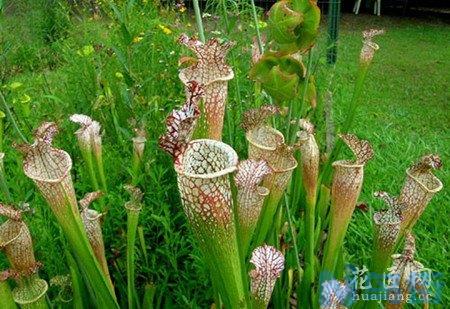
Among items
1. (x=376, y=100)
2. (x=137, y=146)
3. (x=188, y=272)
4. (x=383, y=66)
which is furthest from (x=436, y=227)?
(x=383, y=66)

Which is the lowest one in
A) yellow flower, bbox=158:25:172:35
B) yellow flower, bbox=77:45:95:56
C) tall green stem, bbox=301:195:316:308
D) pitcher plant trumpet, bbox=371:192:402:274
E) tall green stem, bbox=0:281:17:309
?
yellow flower, bbox=158:25:172:35

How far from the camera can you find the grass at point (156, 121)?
1253mm

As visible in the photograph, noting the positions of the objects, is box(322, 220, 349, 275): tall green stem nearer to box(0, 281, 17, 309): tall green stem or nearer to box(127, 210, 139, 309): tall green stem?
box(127, 210, 139, 309): tall green stem

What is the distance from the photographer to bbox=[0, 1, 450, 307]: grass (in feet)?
4.11

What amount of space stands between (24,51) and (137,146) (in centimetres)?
369

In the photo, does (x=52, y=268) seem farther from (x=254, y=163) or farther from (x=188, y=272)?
(x=254, y=163)

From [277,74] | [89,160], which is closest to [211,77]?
[277,74]

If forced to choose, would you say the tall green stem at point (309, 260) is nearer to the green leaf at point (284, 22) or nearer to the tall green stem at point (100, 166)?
the green leaf at point (284, 22)

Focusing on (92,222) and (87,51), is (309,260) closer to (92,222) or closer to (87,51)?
(92,222)

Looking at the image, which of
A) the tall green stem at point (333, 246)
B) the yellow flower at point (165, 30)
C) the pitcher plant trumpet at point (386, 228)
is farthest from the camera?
the yellow flower at point (165, 30)

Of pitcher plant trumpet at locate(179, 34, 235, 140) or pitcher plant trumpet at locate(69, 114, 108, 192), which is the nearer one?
pitcher plant trumpet at locate(179, 34, 235, 140)

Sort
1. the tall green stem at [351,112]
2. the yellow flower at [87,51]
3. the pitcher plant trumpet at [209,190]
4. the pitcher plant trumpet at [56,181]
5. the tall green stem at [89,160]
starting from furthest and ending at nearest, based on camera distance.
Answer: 1. the yellow flower at [87,51]
2. the tall green stem at [351,112]
3. the tall green stem at [89,160]
4. the pitcher plant trumpet at [56,181]
5. the pitcher plant trumpet at [209,190]

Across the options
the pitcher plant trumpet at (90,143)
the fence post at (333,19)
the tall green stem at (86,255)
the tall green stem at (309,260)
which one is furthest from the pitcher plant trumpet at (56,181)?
the fence post at (333,19)

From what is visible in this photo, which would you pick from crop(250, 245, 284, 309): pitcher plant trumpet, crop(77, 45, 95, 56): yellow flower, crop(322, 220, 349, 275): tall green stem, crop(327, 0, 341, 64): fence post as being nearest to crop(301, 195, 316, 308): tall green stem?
crop(322, 220, 349, 275): tall green stem
